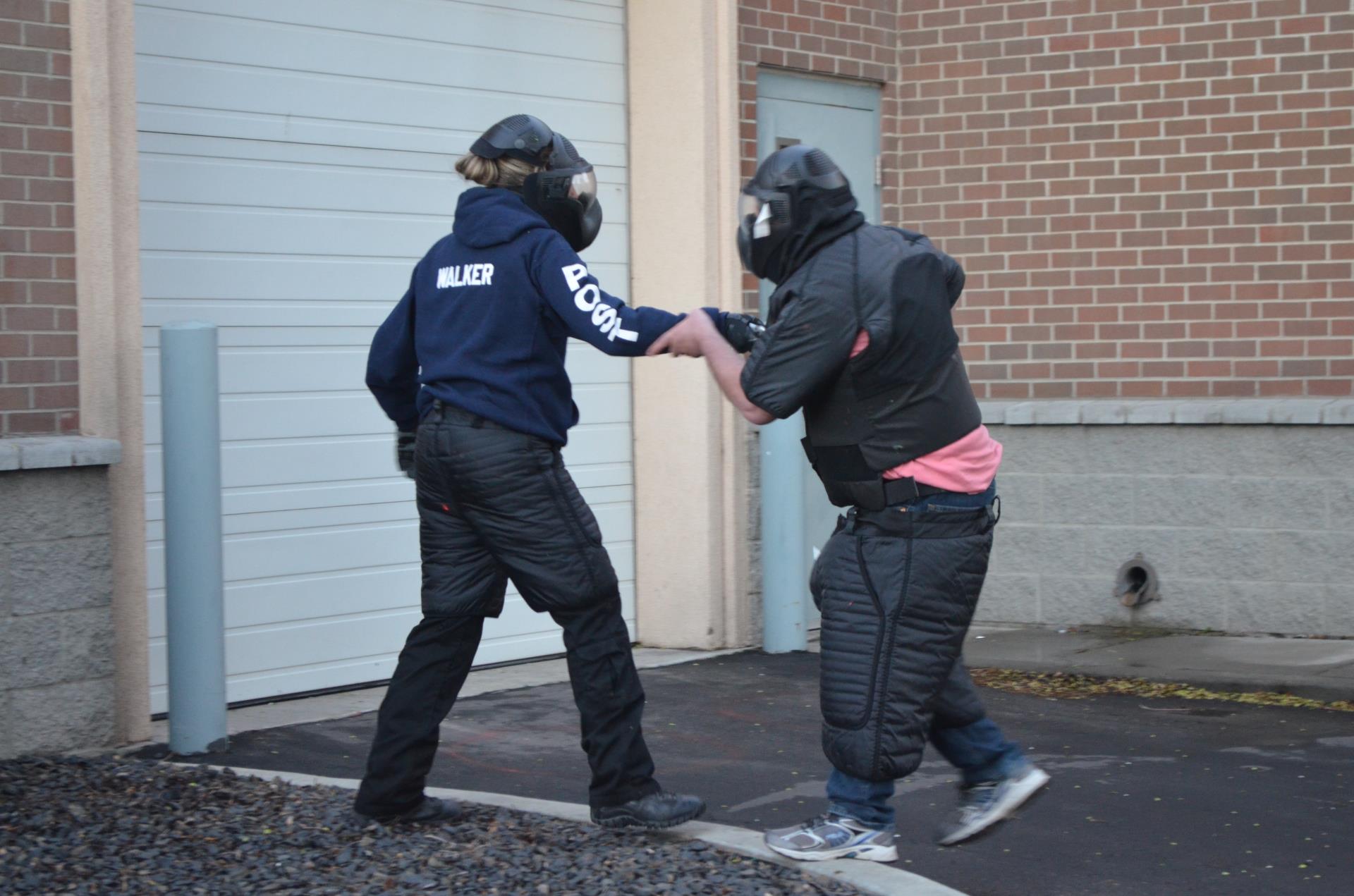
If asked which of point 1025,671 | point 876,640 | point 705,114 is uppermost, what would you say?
point 705,114

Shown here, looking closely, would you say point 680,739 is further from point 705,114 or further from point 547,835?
point 705,114

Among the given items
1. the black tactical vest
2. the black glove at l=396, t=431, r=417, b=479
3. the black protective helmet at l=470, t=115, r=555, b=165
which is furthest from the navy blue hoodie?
the black tactical vest

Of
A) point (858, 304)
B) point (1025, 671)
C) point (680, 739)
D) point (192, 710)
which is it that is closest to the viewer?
point (858, 304)

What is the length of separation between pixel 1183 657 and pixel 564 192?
4370 mm

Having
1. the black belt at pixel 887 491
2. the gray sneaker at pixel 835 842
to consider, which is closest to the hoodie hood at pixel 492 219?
the black belt at pixel 887 491

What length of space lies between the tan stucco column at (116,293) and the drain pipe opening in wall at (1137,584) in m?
4.92

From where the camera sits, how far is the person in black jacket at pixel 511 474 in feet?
14.7

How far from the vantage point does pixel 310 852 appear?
4496 millimetres

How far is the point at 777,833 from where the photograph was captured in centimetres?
430

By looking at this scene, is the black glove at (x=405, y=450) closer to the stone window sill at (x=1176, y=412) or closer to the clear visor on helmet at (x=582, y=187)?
the clear visor on helmet at (x=582, y=187)

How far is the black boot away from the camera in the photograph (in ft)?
14.8

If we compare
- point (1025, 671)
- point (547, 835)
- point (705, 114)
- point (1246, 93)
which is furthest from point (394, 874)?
point (1246, 93)

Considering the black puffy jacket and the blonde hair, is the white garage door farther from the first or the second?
the black puffy jacket

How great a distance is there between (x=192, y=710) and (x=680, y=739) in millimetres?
1768
